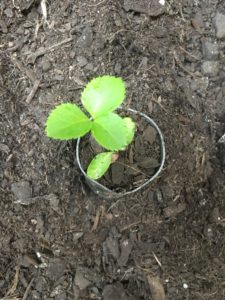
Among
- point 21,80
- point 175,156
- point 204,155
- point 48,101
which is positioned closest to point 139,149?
point 175,156

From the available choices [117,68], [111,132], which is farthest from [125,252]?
[117,68]

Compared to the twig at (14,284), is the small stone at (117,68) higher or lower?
higher

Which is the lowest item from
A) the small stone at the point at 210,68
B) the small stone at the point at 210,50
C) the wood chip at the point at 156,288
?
the wood chip at the point at 156,288

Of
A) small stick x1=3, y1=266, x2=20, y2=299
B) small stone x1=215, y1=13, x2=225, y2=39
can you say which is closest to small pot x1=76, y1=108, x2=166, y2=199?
small stick x1=3, y1=266, x2=20, y2=299

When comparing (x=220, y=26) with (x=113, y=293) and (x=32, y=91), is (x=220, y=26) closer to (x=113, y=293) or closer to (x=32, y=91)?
(x=32, y=91)

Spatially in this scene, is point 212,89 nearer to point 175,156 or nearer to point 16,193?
point 175,156

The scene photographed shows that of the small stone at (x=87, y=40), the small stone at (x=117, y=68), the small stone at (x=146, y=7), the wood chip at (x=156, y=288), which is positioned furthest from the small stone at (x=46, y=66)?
the wood chip at (x=156, y=288)

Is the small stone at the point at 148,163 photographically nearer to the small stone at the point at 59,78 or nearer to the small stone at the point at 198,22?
the small stone at the point at 59,78
